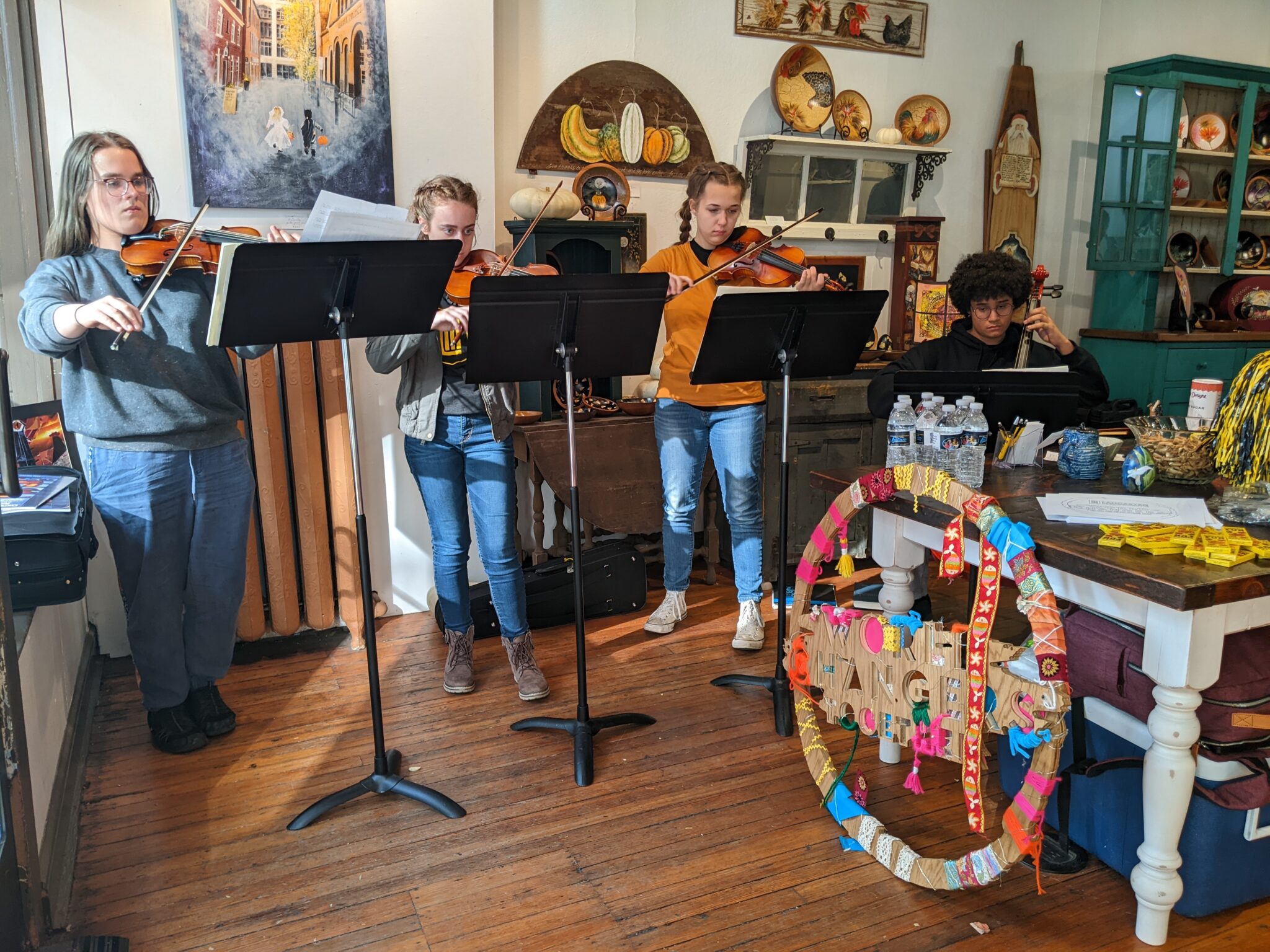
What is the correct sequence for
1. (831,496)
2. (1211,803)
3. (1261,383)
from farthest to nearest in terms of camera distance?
(831,496)
(1261,383)
(1211,803)

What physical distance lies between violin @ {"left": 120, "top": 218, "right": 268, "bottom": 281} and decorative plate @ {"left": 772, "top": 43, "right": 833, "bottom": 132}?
2.42m

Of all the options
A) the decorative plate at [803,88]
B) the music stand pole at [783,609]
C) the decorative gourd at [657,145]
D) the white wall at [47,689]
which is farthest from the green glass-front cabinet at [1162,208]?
the white wall at [47,689]

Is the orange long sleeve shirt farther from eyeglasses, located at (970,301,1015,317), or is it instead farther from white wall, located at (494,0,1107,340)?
white wall, located at (494,0,1107,340)

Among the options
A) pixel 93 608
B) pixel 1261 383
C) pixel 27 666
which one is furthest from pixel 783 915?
pixel 93 608

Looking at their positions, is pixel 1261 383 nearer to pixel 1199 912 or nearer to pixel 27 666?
pixel 1199 912

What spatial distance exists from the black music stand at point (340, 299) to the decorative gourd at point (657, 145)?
6.21ft

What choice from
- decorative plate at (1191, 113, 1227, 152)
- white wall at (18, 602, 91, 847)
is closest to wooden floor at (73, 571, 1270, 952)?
white wall at (18, 602, 91, 847)

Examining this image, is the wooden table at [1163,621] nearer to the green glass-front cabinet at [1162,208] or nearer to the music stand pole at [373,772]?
the music stand pole at [373,772]

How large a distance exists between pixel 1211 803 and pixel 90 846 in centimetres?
220

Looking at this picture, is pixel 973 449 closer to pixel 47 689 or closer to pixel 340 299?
pixel 340 299

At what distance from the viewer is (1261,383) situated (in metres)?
1.83

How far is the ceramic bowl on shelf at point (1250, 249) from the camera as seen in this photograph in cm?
483

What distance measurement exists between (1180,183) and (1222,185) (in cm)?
29

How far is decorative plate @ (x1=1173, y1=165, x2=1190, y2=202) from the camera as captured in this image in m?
4.64
